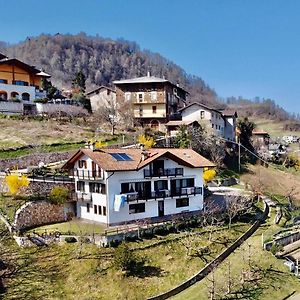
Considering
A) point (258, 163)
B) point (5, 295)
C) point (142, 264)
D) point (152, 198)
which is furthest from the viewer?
point (258, 163)

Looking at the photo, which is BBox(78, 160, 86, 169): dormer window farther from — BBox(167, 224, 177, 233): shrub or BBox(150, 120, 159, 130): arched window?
BBox(150, 120, 159, 130): arched window

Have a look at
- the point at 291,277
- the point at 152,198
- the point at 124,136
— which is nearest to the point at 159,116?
the point at 124,136

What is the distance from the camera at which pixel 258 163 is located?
244 ft

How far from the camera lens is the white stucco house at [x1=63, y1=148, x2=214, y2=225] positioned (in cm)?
3900

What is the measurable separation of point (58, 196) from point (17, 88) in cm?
3653

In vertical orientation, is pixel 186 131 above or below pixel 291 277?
above

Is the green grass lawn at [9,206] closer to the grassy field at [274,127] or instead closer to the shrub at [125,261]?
the shrub at [125,261]

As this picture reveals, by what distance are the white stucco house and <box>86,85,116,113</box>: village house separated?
39510 mm

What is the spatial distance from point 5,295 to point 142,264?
9402 millimetres

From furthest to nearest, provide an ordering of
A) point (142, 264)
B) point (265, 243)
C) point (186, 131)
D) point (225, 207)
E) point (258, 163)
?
point (258, 163) < point (186, 131) < point (225, 207) < point (265, 243) < point (142, 264)

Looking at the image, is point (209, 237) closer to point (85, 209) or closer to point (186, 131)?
point (85, 209)

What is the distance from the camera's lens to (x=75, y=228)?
37844 millimetres

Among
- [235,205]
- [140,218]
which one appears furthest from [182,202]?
[140,218]

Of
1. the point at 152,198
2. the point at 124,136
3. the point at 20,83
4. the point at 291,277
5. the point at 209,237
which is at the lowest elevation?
the point at 291,277
